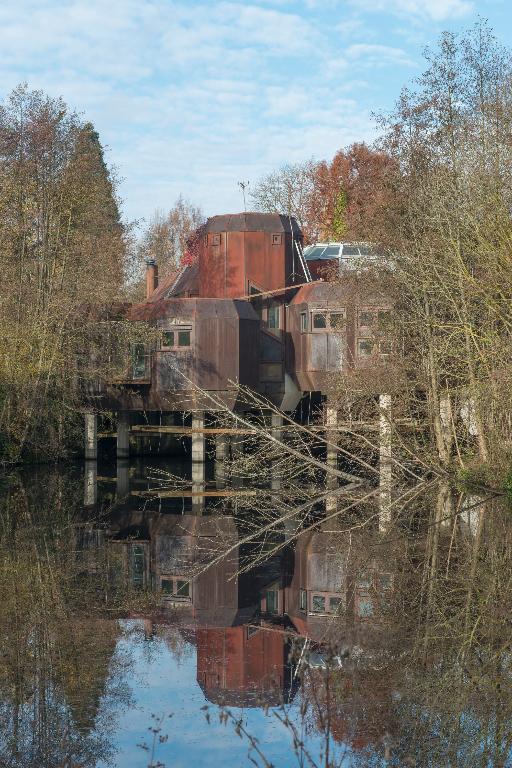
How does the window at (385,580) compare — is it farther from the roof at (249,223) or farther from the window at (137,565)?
the roof at (249,223)

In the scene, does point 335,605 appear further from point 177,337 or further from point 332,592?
point 177,337

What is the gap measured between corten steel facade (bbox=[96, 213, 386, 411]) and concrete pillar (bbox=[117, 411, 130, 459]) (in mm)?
1303

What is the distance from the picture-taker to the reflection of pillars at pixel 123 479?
27531 mm

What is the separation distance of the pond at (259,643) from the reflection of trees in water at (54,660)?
24mm

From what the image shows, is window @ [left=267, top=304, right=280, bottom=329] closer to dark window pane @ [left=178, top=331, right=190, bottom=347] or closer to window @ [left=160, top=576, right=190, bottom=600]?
dark window pane @ [left=178, top=331, right=190, bottom=347]

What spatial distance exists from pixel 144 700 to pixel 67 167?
1125 inches

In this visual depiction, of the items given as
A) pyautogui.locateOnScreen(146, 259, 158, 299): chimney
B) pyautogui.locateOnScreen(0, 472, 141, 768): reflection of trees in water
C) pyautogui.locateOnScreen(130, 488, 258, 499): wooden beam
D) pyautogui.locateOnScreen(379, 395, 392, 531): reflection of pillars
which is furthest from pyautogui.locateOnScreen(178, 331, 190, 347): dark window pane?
pyautogui.locateOnScreen(0, 472, 141, 768): reflection of trees in water

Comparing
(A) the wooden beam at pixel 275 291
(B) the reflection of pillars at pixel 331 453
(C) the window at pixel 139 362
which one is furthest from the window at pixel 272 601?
(A) the wooden beam at pixel 275 291

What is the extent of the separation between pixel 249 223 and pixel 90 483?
43.6 ft

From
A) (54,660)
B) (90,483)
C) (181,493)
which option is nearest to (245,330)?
(90,483)

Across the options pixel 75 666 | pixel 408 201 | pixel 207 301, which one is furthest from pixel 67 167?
pixel 75 666

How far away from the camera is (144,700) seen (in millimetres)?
8875

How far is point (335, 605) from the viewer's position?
12312 millimetres

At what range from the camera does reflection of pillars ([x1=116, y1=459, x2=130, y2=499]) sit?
27.5 m
